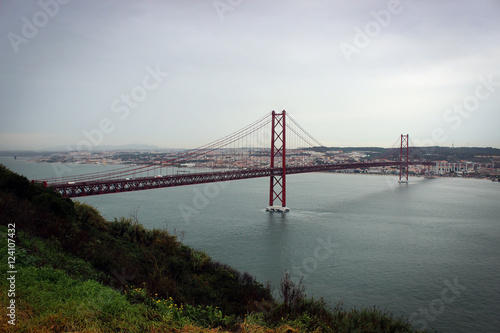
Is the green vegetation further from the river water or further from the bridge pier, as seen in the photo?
the bridge pier

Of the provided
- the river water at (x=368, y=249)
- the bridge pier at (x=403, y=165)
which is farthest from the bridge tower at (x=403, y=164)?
the river water at (x=368, y=249)

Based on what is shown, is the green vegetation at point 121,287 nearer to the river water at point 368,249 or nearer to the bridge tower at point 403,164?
the river water at point 368,249

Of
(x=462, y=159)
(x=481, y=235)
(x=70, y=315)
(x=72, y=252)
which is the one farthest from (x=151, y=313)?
(x=462, y=159)

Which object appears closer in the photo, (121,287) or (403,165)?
(121,287)

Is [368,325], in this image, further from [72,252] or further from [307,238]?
[307,238]

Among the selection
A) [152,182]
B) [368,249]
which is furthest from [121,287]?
[368,249]

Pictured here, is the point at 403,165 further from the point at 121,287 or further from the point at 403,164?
the point at 121,287
